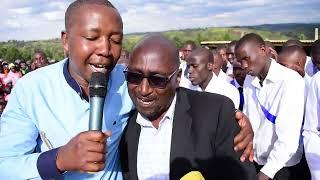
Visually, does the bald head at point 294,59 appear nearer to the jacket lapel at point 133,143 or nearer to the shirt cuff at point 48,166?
the jacket lapel at point 133,143

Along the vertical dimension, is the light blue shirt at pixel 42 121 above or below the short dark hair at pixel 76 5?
below

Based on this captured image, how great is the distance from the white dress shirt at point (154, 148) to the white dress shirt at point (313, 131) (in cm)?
185

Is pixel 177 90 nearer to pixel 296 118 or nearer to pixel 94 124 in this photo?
pixel 94 124

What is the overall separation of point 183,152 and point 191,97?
35 cm

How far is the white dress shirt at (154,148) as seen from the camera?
90.7 inches

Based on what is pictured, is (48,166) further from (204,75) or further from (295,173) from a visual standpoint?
(204,75)

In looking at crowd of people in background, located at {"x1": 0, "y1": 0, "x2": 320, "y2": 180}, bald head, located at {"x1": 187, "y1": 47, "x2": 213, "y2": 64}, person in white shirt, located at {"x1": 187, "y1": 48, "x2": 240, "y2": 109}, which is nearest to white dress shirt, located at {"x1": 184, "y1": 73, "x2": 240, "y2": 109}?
person in white shirt, located at {"x1": 187, "y1": 48, "x2": 240, "y2": 109}

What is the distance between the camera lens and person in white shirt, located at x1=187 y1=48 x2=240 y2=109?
575 cm

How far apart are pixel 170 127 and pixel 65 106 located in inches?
23.5

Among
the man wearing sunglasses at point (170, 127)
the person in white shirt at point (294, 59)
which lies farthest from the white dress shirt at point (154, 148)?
the person in white shirt at point (294, 59)

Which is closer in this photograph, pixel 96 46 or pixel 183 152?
pixel 96 46

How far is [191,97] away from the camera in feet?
7.98

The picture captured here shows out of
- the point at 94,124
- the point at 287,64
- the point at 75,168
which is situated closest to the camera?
the point at 94,124

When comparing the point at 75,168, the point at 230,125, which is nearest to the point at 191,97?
the point at 230,125
